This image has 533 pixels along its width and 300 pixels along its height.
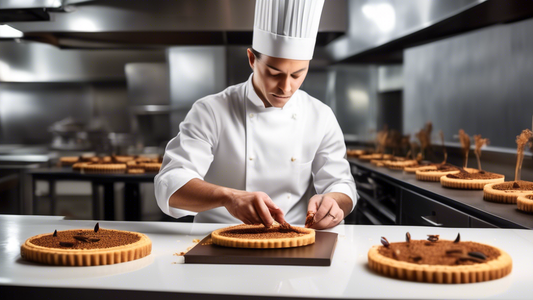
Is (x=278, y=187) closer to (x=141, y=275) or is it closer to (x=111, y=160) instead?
(x=141, y=275)

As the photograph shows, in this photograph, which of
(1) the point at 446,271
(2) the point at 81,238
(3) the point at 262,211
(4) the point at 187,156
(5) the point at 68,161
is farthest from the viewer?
(5) the point at 68,161

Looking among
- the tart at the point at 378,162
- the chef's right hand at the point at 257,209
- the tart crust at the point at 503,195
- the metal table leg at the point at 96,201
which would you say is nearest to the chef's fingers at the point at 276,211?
the chef's right hand at the point at 257,209

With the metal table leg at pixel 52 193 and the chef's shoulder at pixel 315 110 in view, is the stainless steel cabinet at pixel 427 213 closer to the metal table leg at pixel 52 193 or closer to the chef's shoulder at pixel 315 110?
the chef's shoulder at pixel 315 110

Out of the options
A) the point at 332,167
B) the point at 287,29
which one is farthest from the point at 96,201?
the point at 287,29

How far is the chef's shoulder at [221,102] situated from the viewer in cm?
197

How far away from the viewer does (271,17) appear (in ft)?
5.59

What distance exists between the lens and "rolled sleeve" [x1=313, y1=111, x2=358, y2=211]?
190cm

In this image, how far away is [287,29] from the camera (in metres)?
1.69

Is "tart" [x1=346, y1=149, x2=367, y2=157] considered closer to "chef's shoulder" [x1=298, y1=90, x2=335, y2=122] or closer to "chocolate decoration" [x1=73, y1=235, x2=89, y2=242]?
"chef's shoulder" [x1=298, y1=90, x2=335, y2=122]

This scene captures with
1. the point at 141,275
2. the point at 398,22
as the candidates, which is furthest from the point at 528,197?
the point at 398,22

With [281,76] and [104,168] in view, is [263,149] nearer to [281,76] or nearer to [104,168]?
[281,76]

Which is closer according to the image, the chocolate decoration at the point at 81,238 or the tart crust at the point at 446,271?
the tart crust at the point at 446,271

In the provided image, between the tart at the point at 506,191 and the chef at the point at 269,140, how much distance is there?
22.1 inches

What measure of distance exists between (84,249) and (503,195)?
156cm
